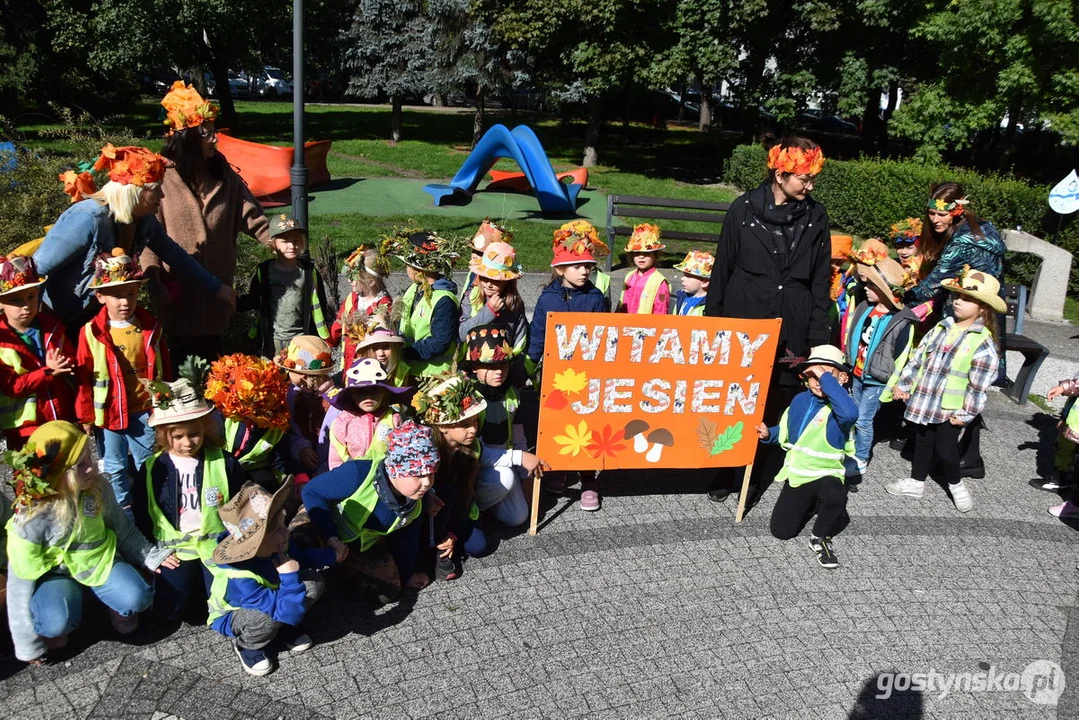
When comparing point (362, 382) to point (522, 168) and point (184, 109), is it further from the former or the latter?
point (522, 168)

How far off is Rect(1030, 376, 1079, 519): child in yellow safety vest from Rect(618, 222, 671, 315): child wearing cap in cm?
290

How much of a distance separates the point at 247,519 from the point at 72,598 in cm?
91

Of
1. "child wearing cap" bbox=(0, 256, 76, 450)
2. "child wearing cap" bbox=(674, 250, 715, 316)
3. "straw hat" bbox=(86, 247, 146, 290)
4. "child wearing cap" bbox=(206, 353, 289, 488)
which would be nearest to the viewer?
"child wearing cap" bbox=(206, 353, 289, 488)

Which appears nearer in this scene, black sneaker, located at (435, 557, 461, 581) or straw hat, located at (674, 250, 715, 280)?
black sneaker, located at (435, 557, 461, 581)

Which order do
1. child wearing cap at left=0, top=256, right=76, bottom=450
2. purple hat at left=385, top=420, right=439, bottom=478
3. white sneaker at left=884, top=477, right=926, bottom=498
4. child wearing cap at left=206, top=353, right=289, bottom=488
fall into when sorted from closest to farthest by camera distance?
1. purple hat at left=385, top=420, right=439, bottom=478
2. child wearing cap at left=206, top=353, right=289, bottom=488
3. child wearing cap at left=0, top=256, right=76, bottom=450
4. white sneaker at left=884, top=477, right=926, bottom=498

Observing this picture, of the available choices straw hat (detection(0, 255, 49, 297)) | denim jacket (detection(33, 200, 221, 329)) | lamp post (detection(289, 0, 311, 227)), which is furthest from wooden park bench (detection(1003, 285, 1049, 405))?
straw hat (detection(0, 255, 49, 297))

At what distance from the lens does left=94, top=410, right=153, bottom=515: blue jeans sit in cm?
477

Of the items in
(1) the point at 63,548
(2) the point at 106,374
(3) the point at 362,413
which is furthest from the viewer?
(3) the point at 362,413

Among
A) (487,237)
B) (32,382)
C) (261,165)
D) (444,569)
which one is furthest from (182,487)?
(261,165)

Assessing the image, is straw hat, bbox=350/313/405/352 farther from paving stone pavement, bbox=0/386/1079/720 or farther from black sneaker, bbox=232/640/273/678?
black sneaker, bbox=232/640/273/678

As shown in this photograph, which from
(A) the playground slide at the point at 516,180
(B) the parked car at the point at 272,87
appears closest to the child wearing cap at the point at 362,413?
(A) the playground slide at the point at 516,180

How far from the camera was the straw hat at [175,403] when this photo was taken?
3.95 m

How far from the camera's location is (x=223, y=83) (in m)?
25.6

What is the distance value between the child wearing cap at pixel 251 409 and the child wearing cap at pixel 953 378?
4.40 meters
